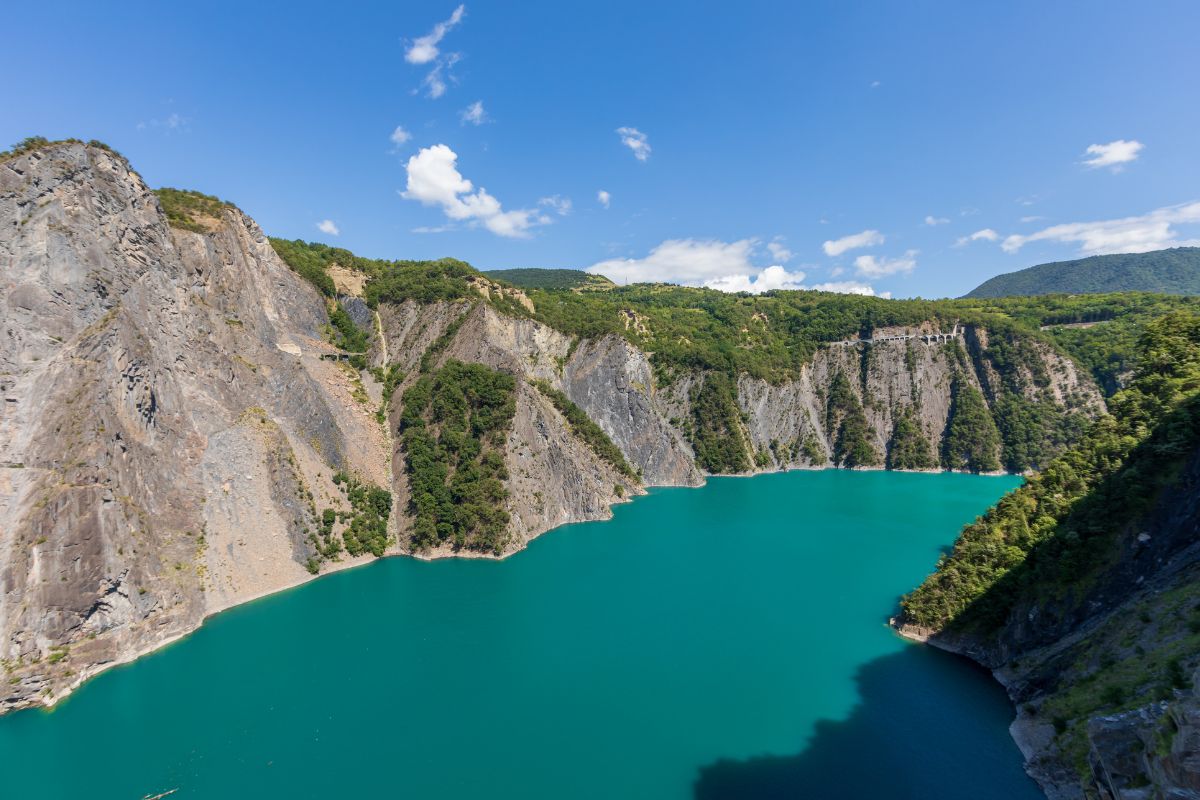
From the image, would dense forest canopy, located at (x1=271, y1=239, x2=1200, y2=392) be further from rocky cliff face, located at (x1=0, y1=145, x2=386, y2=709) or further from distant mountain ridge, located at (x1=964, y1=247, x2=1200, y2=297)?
distant mountain ridge, located at (x1=964, y1=247, x2=1200, y2=297)

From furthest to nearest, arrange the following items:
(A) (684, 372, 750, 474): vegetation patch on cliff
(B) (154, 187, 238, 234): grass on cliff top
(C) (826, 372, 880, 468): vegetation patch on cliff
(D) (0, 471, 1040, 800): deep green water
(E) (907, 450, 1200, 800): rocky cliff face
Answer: (C) (826, 372, 880, 468): vegetation patch on cliff < (A) (684, 372, 750, 474): vegetation patch on cliff < (B) (154, 187, 238, 234): grass on cliff top < (D) (0, 471, 1040, 800): deep green water < (E) (907, 450, 1200, 800): rocky cliff face

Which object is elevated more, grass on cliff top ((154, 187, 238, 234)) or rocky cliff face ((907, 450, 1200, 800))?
grass on cliff top ((154, 187, 238, 234))

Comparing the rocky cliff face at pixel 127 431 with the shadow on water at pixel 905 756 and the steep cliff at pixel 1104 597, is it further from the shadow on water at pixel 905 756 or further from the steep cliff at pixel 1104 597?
the steep cliff at pixel 1104 597

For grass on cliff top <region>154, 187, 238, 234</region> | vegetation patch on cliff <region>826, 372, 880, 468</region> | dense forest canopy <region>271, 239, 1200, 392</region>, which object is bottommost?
vegetation patch on cliff <region>826, 372, 880, 468</region>

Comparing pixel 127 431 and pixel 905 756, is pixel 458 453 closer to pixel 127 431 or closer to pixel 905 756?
pixel 127 431

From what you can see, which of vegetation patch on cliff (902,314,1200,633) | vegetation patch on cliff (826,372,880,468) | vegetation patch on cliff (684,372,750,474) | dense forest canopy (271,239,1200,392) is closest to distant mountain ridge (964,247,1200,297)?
A: dense forest canopy (271,239,1200,392)

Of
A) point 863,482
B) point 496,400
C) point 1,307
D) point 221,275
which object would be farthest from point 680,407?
point 1,307
